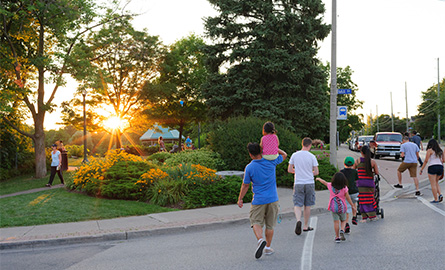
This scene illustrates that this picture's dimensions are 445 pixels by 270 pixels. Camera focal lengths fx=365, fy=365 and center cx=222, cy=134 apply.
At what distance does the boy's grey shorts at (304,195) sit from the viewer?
707 centimetres

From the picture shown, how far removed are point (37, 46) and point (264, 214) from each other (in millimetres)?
19951

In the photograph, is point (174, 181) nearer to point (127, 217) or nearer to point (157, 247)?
point (127, 217)

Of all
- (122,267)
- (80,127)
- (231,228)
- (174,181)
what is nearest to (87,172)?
(174,181)

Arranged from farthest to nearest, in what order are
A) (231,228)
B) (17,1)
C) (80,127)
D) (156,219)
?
(80,127) < (17,1) < (156,219) < (231,228)

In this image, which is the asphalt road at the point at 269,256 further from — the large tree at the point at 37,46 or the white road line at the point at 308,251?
the large tree at the point at 37,46

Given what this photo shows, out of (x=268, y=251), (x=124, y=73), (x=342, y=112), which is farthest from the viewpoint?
(x=124, y=73)

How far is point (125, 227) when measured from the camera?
768 cm

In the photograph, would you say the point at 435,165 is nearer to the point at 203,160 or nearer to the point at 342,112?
the point at 342,112

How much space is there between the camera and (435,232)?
6684 mm

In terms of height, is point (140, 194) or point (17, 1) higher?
point (17, 1)

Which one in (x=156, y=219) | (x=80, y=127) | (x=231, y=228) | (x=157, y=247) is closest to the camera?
(x=157, y=247)

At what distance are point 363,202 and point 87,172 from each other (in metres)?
8.79

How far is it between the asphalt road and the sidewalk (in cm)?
18

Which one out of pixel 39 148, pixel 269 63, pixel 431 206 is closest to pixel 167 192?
pixel 431 206
